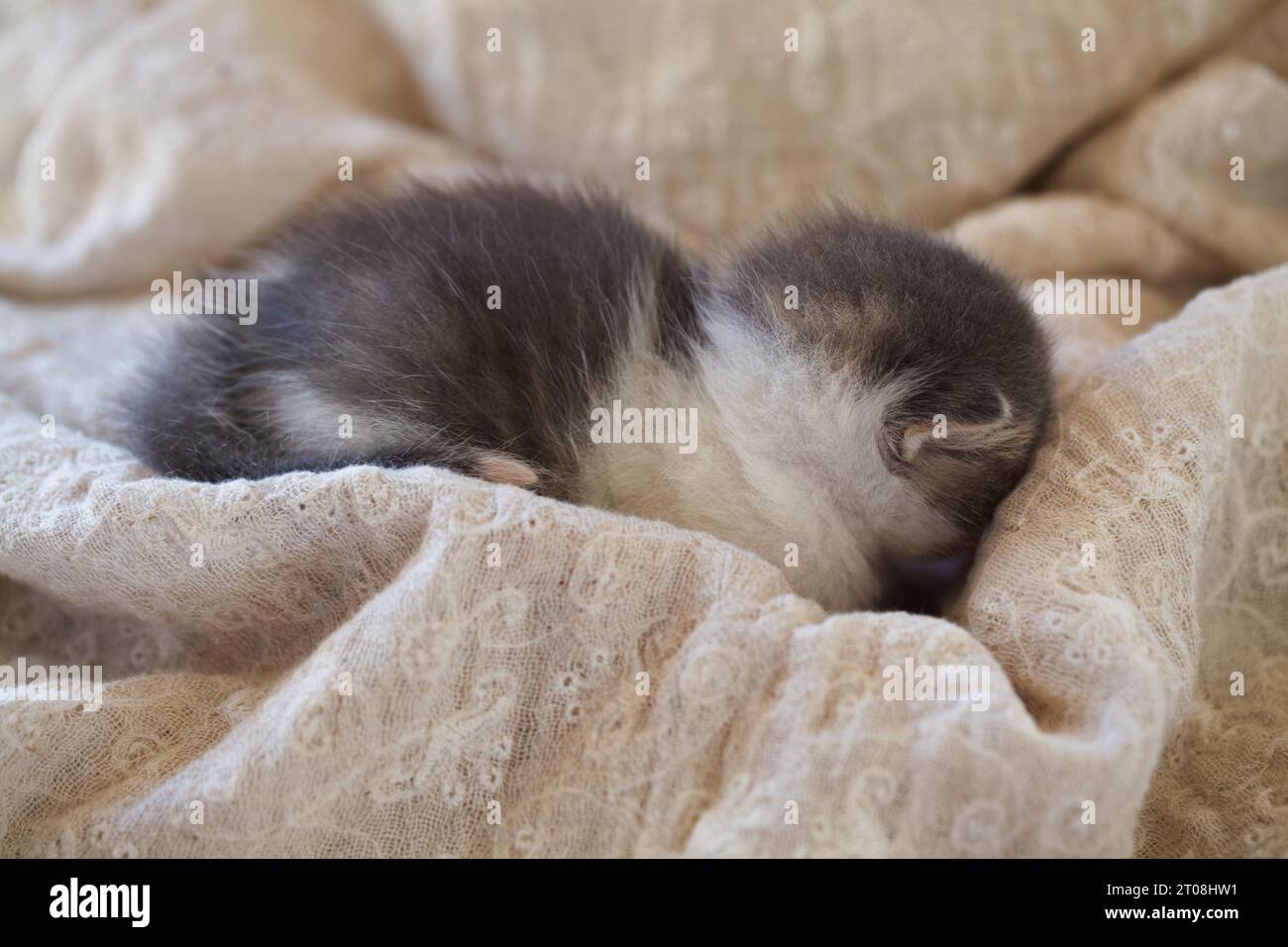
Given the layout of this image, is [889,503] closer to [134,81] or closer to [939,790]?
[939,790]

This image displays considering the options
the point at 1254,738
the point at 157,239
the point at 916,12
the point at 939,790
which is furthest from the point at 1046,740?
the point at 157,239

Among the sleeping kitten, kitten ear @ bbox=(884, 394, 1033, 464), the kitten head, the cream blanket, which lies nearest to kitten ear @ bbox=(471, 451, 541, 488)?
the sleeping kitten

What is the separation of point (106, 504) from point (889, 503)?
0.93m

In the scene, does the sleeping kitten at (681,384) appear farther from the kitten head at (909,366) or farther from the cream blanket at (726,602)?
the cream blanket at (726,602)

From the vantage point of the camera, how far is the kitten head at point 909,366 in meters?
1.20

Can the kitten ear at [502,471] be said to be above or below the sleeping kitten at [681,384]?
below

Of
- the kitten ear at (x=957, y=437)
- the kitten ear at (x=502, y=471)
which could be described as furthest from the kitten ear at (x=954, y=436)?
the kitten ear at (x=502, y=471)

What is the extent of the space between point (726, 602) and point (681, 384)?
0.38m

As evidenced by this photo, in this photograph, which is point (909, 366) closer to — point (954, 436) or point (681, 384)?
point (954, 436)

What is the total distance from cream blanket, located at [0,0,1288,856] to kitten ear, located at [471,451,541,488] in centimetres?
12

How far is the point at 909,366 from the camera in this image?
3.94ft

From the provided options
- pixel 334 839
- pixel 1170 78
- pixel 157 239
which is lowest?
pixel 334 839

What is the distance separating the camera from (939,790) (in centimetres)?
88

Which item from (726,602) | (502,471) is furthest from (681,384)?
(726,602)
